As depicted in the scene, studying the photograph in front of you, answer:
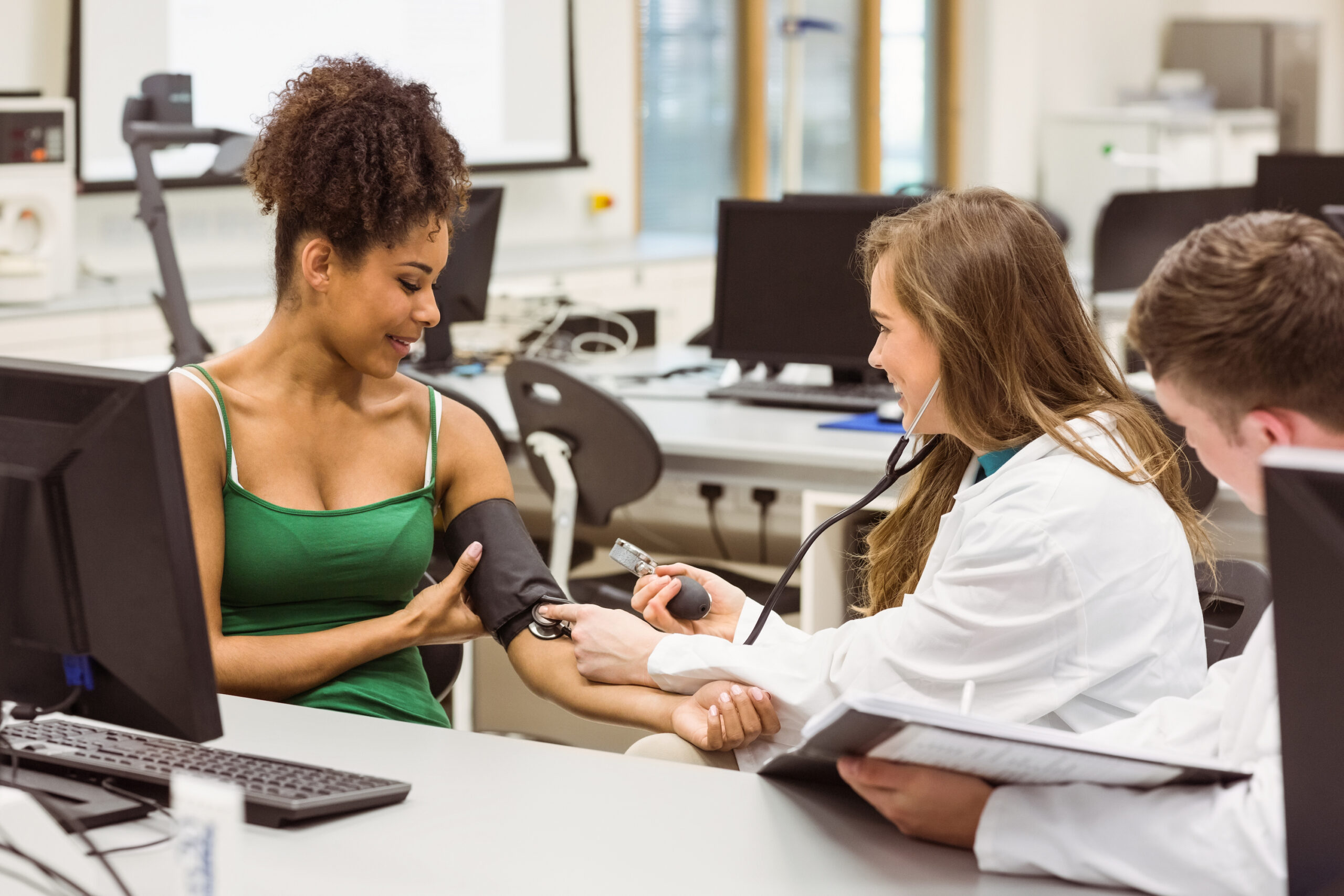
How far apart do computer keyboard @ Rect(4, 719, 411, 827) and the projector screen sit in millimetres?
2298

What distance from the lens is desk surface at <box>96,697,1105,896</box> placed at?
1.00 meters

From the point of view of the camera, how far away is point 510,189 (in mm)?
5609

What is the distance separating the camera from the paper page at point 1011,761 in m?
0.93

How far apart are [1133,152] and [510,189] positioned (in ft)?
10.4

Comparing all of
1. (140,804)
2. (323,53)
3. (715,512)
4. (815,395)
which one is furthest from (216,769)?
(323,53)

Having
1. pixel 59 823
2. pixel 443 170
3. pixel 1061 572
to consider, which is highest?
pixel 443 170

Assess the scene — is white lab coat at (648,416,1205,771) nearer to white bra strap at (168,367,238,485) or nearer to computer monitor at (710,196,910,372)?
white bra strap at (168,367,238,485)

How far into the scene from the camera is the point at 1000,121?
7.48 metres

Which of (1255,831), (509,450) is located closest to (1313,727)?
(1255,831)

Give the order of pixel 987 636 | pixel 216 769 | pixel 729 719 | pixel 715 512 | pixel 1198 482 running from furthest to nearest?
1. pixel 715 512
2. pixel 1198 482
3. pixel 729 719
4. pixel 987 636
5. pixel 216 769

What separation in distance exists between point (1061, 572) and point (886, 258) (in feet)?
1.21

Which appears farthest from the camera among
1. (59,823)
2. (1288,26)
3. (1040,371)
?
(1288,26)

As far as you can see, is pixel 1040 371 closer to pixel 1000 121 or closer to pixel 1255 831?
pixel 1255 831

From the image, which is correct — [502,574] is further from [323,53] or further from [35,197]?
[323,53]
